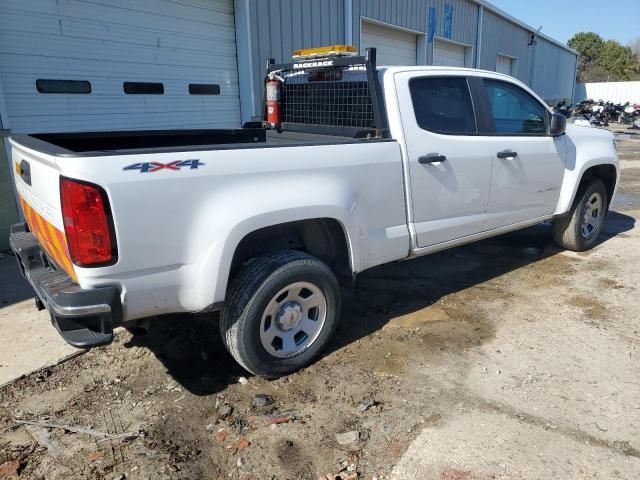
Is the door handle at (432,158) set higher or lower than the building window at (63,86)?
lower

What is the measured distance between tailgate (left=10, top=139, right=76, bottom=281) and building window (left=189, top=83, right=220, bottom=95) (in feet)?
14.2

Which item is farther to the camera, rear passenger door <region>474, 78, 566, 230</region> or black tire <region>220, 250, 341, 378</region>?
rear passenger door <region>474, 78, 566, 230</region>

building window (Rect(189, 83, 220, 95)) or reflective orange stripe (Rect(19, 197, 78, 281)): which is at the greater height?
building window (Rect(189, 83, 220, 95))

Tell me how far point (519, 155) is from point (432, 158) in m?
1.15

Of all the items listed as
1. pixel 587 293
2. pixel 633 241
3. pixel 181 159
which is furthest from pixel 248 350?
pixel 633 241

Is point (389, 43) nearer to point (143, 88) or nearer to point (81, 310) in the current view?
point (143, 88)

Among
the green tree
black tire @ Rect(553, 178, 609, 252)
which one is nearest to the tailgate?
black tire @ Rect(553, 178, 609, 252)

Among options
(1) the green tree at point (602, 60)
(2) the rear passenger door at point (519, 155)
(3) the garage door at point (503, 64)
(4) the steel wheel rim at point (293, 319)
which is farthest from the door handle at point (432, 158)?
(1) the green tree at point (602, 60)

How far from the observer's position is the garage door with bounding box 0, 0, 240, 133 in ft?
18.3

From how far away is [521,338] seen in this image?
3.67 m

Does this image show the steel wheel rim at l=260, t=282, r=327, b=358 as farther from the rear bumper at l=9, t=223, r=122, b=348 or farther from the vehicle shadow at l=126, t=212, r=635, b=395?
the rear bumper at l=9, t=223, r=122, b=348

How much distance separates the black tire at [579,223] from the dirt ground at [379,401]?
108 centimetres

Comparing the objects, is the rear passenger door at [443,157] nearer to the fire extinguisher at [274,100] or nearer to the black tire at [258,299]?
the black tire at [258,299]

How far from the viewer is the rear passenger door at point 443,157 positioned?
3.60m
